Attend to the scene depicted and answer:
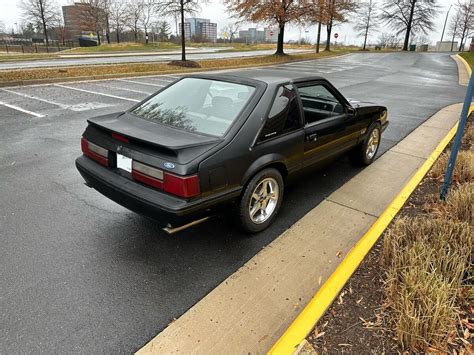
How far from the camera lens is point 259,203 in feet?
10.7

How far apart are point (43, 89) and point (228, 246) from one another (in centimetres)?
1077

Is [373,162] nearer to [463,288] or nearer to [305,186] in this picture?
[305,186]

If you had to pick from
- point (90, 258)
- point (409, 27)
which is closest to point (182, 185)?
point (90, 258)

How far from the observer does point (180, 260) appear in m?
2.89


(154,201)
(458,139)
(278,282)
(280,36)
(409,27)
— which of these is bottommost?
(278,282)

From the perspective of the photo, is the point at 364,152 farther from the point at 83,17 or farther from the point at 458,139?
the point at 83,17

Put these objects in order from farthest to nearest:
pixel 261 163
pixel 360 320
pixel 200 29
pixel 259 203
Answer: pixel 200 29 < pixel 259 203 < pixel 261 163 < pixel 360 320

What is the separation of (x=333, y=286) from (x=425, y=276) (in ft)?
2.06

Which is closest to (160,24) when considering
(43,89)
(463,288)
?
(43,89)

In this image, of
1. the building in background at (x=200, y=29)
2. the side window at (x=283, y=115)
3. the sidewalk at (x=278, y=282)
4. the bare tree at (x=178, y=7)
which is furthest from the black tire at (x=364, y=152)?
the building in background at (x=200, y=29)

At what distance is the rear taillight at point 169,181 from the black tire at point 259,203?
0.58 meters

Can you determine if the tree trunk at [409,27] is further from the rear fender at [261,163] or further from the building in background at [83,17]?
the rear fender at [261,163]

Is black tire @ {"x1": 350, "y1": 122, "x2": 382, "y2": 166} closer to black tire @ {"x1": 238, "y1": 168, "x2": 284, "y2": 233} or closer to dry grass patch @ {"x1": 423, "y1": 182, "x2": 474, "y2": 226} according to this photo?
dry grass patch @ {"x1": 423, "y1": 182, "x2": 474, "y2": 226}

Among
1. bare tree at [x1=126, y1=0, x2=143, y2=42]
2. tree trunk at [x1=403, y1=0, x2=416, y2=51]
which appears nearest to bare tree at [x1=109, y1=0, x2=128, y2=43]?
bare tree at [x1=126, y1=0, x2=143, y2=42]
